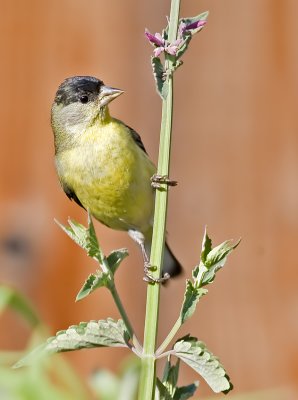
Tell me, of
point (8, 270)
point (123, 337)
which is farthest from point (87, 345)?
point (8, 270)

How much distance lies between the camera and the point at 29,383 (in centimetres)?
29

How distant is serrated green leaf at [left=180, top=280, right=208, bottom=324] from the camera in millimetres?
579

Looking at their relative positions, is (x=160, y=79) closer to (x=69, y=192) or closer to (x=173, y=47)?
(x=173, y=47)

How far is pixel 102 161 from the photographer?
156 cm

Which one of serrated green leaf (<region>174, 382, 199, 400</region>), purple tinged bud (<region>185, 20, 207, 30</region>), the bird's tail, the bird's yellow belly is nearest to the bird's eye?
the bird's yellow belly

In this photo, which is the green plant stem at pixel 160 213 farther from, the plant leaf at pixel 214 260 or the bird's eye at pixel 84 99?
the bird's eye at pixel 84 99

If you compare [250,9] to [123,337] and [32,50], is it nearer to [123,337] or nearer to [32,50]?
[32,50]

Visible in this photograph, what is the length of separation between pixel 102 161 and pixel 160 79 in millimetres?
940

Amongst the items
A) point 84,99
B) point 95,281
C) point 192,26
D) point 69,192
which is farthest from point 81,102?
point 95,281

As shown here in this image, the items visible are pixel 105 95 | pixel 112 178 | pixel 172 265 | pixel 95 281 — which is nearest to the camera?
pixel 95 281

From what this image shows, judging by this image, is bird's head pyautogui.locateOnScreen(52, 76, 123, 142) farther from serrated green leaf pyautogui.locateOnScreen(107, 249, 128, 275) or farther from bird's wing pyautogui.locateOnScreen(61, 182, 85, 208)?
serrated green leaf pyautogui.locateOnScreen(107, 249, 128, 275)

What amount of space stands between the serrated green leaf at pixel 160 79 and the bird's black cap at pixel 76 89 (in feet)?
3.37

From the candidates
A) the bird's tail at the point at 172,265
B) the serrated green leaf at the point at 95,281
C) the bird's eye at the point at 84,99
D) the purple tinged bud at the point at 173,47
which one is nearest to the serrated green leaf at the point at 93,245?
the serrated green leaf at the point at 95,281

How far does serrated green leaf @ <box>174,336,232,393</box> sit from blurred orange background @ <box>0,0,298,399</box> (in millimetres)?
1247
